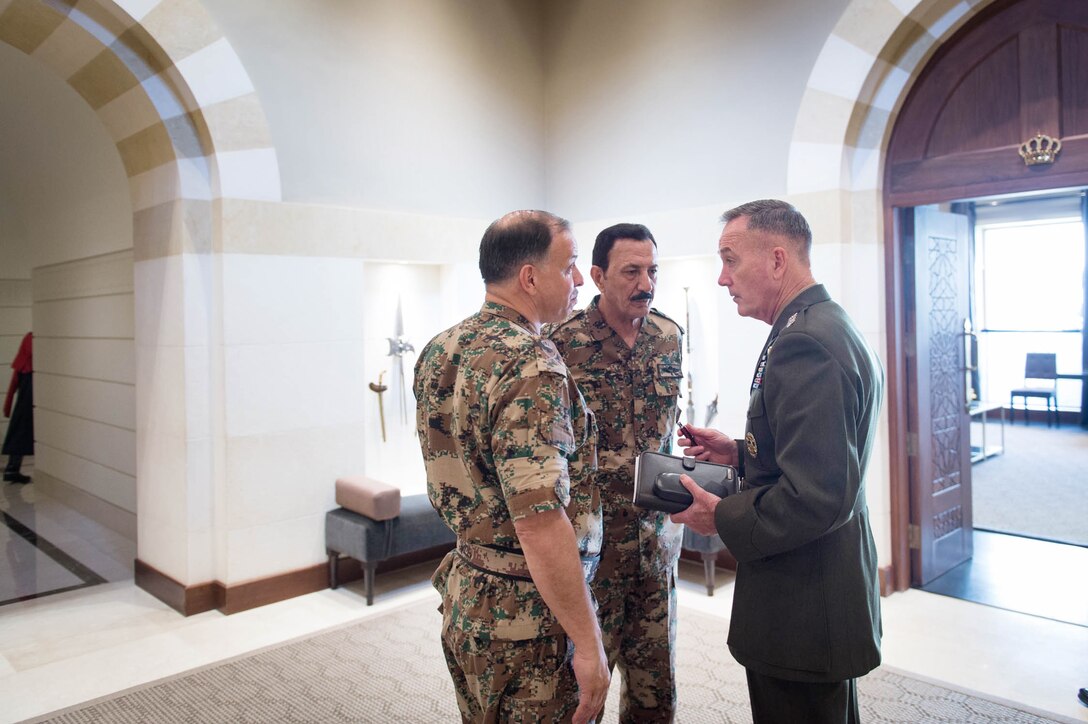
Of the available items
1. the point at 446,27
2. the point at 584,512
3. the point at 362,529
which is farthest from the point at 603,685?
the point at 446,27

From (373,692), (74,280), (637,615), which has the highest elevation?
(74,280)

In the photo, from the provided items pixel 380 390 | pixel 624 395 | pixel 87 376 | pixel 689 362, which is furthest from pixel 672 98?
pixel 87 376

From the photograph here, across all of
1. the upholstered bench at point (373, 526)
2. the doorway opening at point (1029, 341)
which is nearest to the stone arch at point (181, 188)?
the upholstered bench at point (373, 526)

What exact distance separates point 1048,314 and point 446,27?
9.47m

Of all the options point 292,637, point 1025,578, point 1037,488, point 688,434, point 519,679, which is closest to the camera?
point 519,679

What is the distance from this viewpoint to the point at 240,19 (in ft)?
12.6

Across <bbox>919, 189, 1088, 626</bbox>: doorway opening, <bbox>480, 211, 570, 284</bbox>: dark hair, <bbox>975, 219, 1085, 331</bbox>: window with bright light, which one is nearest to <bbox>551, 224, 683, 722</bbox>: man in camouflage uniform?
<bbox>480, 211, 570, 284</bbox>: dark hair

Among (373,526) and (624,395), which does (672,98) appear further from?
(373,526)

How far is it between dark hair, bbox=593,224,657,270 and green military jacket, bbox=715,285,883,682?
0.75 metres

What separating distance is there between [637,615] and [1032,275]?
1071 centimetres

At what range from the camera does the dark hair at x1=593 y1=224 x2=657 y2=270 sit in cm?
234

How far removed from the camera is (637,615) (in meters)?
2.17

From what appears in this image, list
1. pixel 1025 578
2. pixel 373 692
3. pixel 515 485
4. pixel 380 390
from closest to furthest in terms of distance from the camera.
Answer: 1. pixel 515 485
2. pixel 373 692
3. pixel 1025 578
4. pixel 380 390

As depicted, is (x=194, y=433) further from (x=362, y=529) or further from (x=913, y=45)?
(x=913, y=45)
